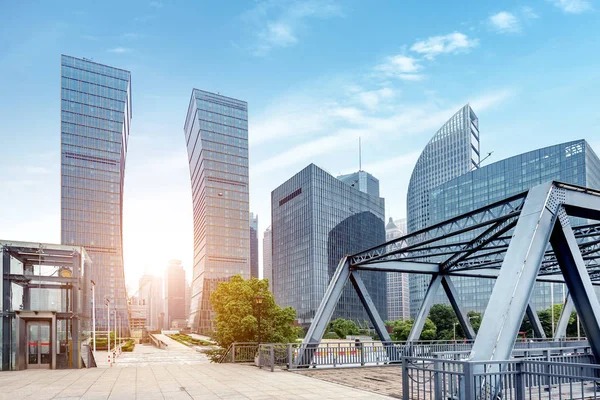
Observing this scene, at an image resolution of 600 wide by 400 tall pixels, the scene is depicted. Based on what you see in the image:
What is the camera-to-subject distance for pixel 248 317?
28203 millimetres

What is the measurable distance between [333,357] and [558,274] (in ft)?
51.4

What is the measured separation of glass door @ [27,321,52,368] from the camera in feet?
72.3

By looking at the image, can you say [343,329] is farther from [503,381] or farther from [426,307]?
[503,381]

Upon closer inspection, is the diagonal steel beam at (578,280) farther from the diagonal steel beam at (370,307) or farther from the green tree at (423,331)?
the green tree at (423,331)

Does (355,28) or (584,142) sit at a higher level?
(584,142)

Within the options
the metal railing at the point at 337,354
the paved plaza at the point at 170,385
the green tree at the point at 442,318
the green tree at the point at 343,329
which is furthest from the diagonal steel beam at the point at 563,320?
the green tree at the point at 343,329

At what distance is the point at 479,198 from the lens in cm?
14588

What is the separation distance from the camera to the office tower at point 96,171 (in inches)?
5472

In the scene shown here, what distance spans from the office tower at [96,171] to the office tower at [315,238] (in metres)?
47.6

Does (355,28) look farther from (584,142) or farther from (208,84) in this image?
(208,84)

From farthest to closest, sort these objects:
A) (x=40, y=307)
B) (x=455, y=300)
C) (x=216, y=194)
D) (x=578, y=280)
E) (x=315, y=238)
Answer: (x=216, y=194) → (x=315, y=238) → (x=455, y=300) → (x=40, y=307) → (x=578, y=280)

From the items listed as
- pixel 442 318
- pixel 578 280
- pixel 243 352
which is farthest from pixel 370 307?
pixel 442 318

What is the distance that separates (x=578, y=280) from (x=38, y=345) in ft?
70.4

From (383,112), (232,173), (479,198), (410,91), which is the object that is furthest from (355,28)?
(232,173)
